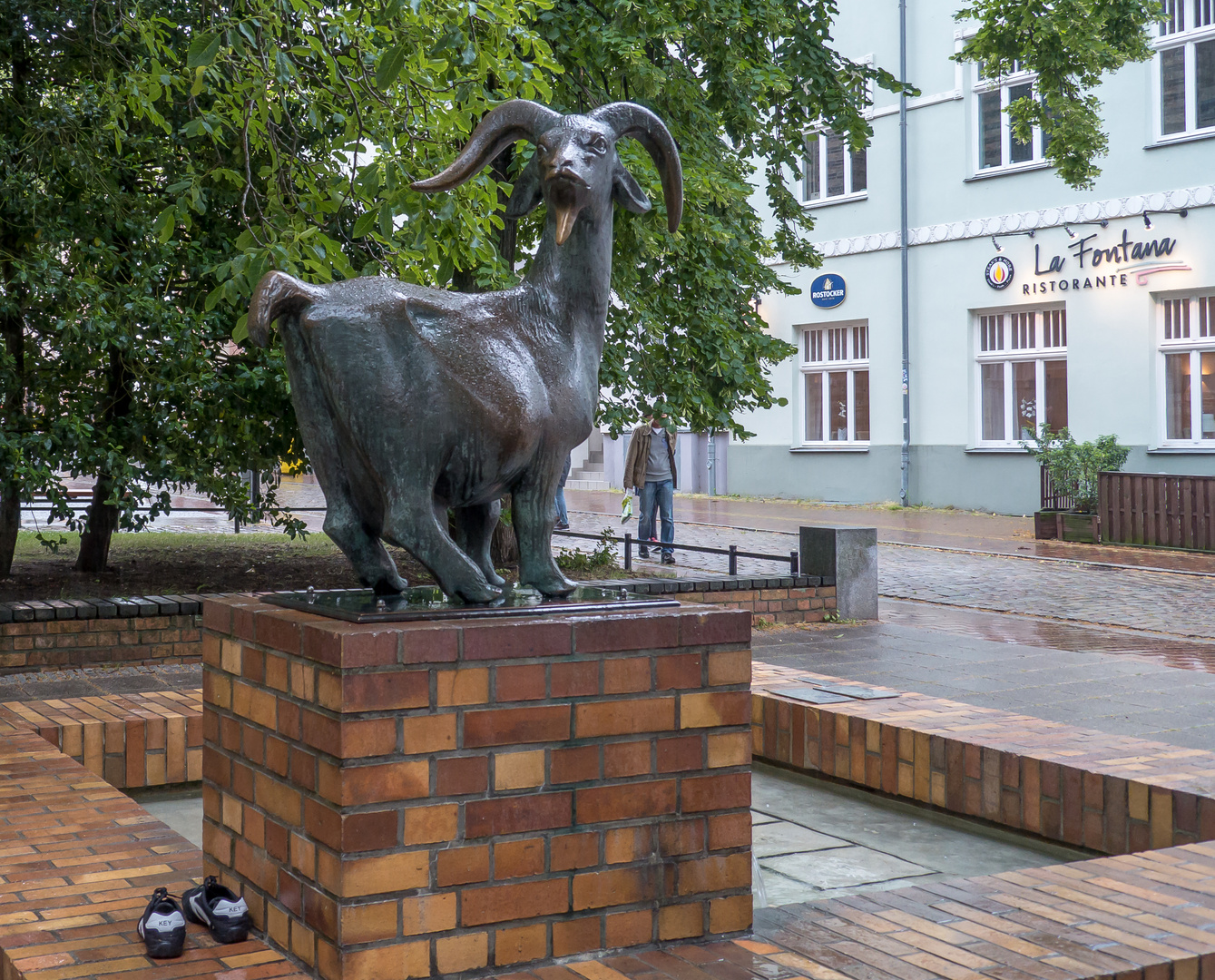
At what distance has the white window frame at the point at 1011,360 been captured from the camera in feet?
79.3

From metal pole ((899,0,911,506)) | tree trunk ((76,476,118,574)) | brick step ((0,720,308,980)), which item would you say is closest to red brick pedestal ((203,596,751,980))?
brick step ((0,720,308,980))

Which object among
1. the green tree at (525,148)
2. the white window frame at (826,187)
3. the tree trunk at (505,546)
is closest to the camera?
the green tree at (525,148)

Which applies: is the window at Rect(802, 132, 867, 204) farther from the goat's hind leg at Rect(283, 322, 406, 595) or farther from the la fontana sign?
the goat's hind leg at Rect(283, 322, 406, 595)

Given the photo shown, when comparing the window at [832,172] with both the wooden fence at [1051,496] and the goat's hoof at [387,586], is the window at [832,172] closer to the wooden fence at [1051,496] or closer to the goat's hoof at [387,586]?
the wooden fence at [1051,496]

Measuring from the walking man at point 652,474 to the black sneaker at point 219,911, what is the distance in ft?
44.9

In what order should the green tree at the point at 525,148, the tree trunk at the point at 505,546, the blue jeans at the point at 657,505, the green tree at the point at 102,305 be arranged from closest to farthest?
the green tree at the point at 525,148, the green tree at the point at 102,305, the tree trunk at the point at 505,546, the blue jeans at the point at 657,505

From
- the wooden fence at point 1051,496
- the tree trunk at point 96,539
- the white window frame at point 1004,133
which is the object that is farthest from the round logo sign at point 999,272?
the tree trunk at point 96,539

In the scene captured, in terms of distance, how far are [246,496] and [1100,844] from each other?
7.89 m

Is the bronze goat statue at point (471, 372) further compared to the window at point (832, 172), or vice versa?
the window at point (832, 172)

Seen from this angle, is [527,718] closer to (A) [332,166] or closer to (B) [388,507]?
(B) [388,507]

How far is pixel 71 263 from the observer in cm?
977

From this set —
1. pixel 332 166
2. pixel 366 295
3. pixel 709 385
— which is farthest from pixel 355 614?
pixel 709 385

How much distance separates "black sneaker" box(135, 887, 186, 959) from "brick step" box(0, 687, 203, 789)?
2272mm

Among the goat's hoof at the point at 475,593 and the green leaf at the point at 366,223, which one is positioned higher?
the green leaf at the point at 366,223
